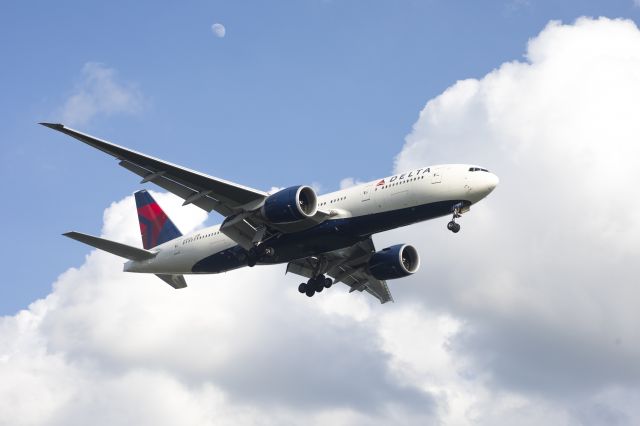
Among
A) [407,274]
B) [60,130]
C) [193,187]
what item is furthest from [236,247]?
[60,130]

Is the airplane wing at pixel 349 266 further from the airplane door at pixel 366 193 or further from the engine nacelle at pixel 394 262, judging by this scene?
the airplane door at pixel 366 193

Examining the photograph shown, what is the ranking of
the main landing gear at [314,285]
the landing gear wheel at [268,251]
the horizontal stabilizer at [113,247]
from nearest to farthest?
the horizontal stabilizer at [113,247]
the landing gear wheel at [268,251]
the main landing gear at [314,285]

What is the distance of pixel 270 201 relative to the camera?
151ft

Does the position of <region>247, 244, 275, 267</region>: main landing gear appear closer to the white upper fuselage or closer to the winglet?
the white upper fuselage

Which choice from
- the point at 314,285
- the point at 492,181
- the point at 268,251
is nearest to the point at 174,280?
the point at 314,285

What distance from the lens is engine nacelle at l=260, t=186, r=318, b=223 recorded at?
45.1 meters

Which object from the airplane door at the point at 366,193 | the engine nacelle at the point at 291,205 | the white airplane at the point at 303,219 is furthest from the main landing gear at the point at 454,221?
the engine nacelle at the point at 291,205

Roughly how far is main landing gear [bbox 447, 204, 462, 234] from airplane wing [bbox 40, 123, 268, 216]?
928 centimetres

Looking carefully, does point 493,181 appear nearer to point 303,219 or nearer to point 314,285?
point 303,219

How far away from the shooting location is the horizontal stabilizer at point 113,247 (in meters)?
48.6

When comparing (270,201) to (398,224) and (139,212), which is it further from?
(139,212)

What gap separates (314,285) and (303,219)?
931 cm

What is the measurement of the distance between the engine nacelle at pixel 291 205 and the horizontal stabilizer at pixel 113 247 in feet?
32.3

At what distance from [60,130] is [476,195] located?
760 inches
